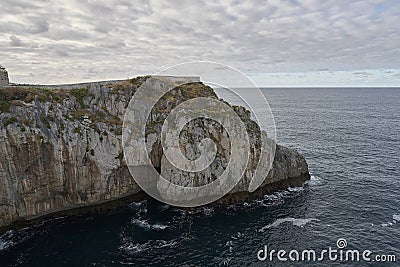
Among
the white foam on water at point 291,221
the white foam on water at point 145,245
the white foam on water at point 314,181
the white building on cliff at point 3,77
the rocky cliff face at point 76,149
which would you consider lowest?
the white foam on water at point 145,245

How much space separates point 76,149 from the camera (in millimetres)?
48438

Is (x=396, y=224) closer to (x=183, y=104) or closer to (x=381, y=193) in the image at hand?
(x=381, y=193)

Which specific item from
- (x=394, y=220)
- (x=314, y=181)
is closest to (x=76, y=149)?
(x=314, y=181)

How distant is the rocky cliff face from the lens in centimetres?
4388

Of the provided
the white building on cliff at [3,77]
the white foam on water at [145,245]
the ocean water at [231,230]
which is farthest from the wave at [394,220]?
the white building on cliff at [3,77]

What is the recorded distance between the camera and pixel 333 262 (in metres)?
36.8

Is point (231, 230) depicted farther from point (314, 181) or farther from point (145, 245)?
point (314, 181)

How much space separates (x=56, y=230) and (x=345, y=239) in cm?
4220

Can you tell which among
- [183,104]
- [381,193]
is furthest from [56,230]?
[381,193]

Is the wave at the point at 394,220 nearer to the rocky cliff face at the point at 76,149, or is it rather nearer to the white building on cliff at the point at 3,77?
the rocky cliff face at the point at 76,149

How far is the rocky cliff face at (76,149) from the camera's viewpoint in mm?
43875

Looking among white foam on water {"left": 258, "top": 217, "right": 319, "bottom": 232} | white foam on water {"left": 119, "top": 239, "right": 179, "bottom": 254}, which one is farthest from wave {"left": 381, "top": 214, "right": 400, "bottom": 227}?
white foam on water {"left": 119, "top": 239, "right": 179, "bottom": 254}

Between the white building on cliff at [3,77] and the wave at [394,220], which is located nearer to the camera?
the wave at [394,220]

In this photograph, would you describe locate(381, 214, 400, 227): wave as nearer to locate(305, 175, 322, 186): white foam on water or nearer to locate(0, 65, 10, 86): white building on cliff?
locate(305, 175, 322, 186): white foam on water
